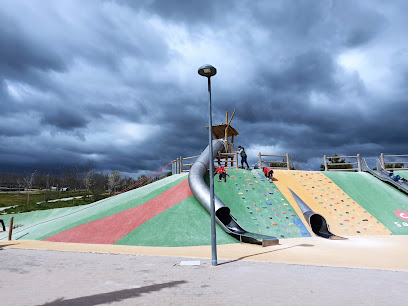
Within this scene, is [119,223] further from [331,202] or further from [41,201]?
[41,201]

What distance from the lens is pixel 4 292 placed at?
5000 millimetres

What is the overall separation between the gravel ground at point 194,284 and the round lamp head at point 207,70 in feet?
19.1

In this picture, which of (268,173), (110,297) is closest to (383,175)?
(268,173)

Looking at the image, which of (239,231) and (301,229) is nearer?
(239,231)

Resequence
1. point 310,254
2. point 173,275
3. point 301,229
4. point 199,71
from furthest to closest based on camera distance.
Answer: point 301,229 → point 310,254 → point 199,71 → point 173,275

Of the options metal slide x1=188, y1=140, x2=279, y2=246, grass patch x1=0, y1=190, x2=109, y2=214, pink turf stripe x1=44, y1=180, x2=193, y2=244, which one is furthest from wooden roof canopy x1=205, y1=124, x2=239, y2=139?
grass patch x1=0, y1=190, x2=109, y2=214

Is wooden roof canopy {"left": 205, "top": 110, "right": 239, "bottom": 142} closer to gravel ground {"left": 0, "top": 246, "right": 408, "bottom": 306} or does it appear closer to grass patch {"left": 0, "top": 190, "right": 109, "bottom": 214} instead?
gravel ground {"left": 0, "top": 246, "right": 408, "bottom": 306}

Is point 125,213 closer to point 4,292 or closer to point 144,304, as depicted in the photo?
point 4,292

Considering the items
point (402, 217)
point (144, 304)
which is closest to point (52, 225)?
point (144, 304)

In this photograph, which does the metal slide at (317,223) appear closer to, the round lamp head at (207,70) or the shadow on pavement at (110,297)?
the round lamp head at (207,70)

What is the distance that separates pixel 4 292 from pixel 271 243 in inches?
346

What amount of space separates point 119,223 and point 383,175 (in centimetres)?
1965

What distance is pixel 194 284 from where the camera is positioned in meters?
5.23

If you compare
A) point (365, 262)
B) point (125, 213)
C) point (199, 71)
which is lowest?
point (365, 262)
